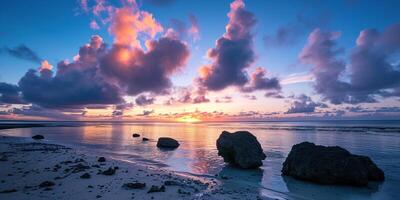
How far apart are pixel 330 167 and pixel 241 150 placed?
817 cm

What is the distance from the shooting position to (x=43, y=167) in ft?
67.4

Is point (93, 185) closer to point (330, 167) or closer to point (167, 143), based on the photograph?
point (330, 167)

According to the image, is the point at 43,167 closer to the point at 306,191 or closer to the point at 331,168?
the point at 306,191

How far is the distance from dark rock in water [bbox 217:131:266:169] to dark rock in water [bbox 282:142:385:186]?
11.0 ft

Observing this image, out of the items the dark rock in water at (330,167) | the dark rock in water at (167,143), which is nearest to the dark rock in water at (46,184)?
the dark rock in water at (330,167)

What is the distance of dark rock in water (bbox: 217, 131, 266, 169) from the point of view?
24.2 meters

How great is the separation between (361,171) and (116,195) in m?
16.6

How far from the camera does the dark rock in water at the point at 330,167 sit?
18.4m

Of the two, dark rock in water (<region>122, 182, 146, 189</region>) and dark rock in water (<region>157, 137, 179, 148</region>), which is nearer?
dark rock in water (<region>122, 182, 146, 189</region>)

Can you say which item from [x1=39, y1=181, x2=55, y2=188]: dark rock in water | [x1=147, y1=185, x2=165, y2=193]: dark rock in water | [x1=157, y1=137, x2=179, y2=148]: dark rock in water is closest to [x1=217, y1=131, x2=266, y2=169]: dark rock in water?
[x1=147, y1=185, x2=165, y2=193]: dark rock in water

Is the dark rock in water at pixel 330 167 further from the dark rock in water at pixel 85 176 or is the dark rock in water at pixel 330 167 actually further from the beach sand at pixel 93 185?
the dark rock in water at pixel 85 176

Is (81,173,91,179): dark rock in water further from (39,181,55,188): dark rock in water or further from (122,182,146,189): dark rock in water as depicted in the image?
(122,182,146,189): dark rock in water

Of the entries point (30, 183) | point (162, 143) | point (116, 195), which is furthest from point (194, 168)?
point (162, 143)

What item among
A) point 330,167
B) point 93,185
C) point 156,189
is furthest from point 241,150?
point 93,185
